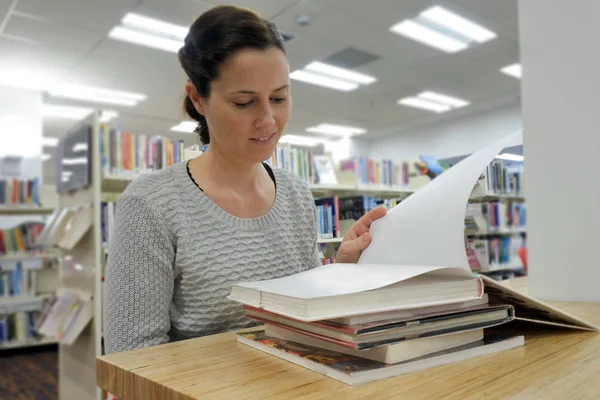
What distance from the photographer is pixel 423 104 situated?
689 centimetres

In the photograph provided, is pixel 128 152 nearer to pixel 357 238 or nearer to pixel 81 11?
pixel 81 11

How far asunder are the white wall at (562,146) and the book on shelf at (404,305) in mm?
497

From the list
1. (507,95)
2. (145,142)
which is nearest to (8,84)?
(145,142)

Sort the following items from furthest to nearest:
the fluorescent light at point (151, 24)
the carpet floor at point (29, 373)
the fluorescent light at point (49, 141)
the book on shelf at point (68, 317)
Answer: the fluorescent light at point (49, 141), the fluorescent light at point (151, 24), the carpet floor at point (29, 373), the book on shelf at point (68, 317)

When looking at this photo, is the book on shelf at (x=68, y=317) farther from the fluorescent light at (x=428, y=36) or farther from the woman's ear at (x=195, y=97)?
the fluorescent light at (x=428, y=36)

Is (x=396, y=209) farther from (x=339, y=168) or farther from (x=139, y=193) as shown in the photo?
(x=339, y=168)

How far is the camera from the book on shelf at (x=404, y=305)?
41cm

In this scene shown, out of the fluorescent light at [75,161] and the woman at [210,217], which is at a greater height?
the fluorescent light at [75,161]

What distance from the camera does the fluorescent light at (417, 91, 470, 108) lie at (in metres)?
6.39

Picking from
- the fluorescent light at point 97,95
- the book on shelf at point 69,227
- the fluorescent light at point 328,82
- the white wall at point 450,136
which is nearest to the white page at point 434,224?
the book on shelf at point 69,227

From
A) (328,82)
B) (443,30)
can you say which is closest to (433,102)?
(328,82)

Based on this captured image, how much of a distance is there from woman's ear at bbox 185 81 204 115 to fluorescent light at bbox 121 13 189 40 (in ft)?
9.98

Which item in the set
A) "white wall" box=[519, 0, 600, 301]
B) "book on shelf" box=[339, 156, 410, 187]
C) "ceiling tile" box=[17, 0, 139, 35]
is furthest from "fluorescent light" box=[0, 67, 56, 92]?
"white wall" box=[519, 0, 600, 301]

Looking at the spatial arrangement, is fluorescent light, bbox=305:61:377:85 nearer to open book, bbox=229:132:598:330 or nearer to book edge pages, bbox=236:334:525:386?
open book, bbox=229:132:598:330
